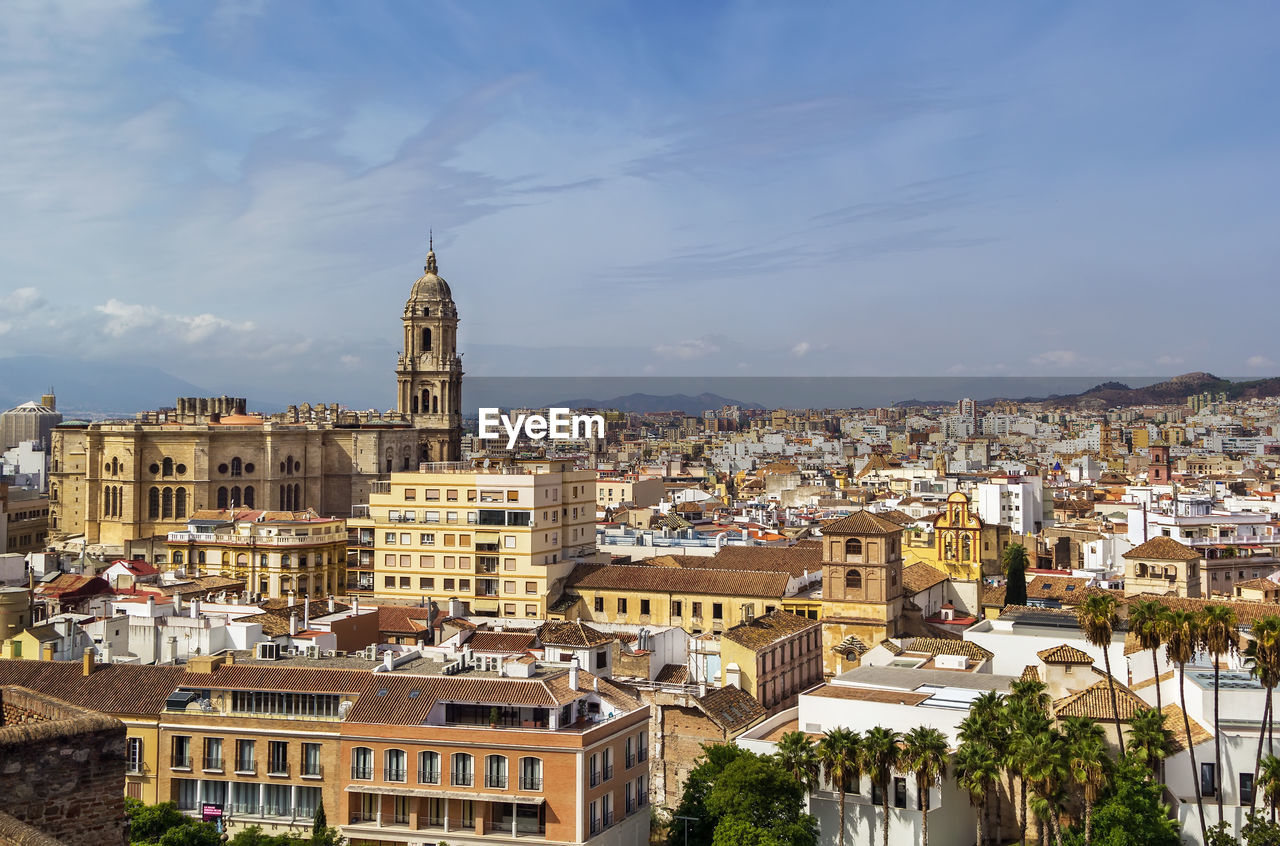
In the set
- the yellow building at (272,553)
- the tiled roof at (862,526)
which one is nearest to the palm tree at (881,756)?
the tiled roof at (862,526)

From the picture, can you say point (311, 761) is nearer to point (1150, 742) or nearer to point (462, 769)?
point (462, 769)

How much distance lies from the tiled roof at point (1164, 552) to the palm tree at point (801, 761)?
3928 cm

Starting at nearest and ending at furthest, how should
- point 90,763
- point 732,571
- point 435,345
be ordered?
point 90,763, point 732,571, point 435,345

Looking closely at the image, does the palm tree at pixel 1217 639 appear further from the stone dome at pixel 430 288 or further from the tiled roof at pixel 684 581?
the stone dome at pixel 430 288

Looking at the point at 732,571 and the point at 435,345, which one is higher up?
the point at 435,345

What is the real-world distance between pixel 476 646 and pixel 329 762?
1100cm

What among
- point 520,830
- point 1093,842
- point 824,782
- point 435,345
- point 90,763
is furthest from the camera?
point 435,345

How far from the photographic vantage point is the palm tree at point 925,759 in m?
32.3

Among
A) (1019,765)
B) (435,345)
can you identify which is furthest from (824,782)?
(435,345)

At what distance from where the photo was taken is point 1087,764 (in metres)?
31.0

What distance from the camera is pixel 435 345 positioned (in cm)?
10162

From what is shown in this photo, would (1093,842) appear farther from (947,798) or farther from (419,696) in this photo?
(419,696)

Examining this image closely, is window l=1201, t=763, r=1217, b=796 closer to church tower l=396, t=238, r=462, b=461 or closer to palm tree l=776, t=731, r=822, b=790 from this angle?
palm tree l=776, t=731, r=822, b=790

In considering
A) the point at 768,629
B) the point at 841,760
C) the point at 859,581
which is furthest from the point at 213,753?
the point at 859,581
